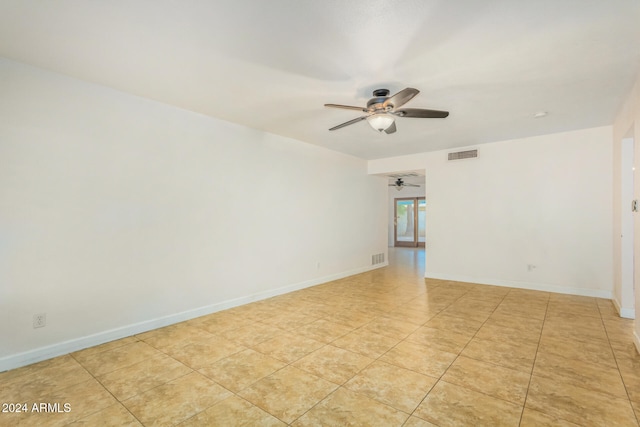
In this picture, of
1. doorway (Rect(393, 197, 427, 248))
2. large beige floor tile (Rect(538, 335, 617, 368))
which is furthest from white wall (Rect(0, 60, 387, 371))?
doorway (Rect(393, 197, 427, 248))

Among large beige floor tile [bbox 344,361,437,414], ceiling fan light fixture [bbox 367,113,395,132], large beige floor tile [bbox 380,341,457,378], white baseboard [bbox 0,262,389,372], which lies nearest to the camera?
large beige floor tile [bbox 344,361,437,414]

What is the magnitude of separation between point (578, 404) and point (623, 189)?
11.4 ft

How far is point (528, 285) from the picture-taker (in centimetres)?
527

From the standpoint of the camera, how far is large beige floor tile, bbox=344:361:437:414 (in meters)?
2.09

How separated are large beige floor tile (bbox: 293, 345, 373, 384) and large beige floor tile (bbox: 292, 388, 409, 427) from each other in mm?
260

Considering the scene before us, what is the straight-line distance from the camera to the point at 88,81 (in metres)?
3.04

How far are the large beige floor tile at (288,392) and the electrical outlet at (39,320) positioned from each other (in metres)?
2.16

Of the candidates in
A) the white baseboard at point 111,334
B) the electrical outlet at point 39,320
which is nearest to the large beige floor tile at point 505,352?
the white baseboard at point 111,334

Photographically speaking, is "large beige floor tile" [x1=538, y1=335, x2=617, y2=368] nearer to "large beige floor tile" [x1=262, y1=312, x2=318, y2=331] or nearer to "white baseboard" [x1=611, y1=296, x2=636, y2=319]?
"white baseboard" [x1=611, y1=296, x2=636, y2=319]

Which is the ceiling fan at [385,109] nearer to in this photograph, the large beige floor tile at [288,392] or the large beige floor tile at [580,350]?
the large beige floor tile at [288,392]

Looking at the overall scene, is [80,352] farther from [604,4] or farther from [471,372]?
[604,4]

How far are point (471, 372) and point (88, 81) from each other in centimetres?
467

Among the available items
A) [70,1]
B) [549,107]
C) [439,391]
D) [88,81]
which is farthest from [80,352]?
[549,107]

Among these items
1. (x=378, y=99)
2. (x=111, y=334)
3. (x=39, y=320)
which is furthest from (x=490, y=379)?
(x=39, y=320)
